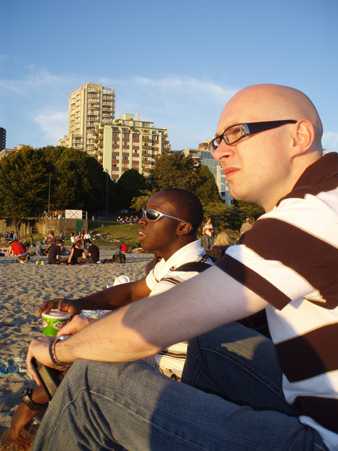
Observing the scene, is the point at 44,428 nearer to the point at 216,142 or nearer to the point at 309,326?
the point at 309,326

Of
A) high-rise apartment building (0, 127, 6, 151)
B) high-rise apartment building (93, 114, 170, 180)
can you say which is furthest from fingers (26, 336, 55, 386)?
high-rise apartment building (0, 127, 6, 151)

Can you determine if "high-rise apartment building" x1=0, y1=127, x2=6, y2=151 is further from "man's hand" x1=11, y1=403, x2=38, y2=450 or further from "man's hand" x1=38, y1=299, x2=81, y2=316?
"man's hand" x1=11, y1=403, x2=38, y2=450

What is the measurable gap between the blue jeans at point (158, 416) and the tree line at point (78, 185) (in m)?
34.5

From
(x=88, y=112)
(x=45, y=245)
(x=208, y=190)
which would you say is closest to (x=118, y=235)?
(x=45, y=245)

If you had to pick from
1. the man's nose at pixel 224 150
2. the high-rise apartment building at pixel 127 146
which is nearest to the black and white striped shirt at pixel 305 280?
the man's nose at pixel 224 150

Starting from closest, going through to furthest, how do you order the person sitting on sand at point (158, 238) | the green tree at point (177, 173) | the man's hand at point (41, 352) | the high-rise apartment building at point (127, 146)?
the man's hand at point (41, 352), the person sitting on sand at point (158, 238), the green tree at point (177, 173), the high-rise apartment building at point (127, 146)

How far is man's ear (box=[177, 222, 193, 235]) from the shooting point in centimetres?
267

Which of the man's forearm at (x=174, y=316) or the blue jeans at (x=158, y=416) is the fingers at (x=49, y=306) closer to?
the blue jeans at (x=158, y=416)

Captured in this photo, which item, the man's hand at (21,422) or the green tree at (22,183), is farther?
the green tree at (22,183)

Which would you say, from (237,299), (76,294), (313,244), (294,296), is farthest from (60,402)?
(76,294)

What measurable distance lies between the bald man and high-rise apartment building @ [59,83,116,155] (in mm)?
119033

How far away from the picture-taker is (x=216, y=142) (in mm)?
1711

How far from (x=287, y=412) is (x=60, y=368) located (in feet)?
3.16

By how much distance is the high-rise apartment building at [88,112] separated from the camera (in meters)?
117
